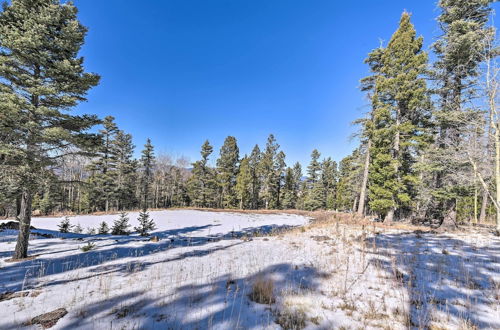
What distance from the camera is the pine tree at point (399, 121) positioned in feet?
38.6

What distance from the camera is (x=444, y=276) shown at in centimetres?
404

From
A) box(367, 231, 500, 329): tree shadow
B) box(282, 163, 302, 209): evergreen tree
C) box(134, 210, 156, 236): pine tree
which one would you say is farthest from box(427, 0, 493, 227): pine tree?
box(282, 163, 302, 209): evergreen tree

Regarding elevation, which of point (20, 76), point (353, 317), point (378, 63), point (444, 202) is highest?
point (378, 63)

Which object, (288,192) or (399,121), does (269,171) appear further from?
(399,121)

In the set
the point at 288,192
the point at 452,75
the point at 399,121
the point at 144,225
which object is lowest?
the point at 144,225

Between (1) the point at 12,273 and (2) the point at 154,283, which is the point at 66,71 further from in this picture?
(2) the point at 154,283

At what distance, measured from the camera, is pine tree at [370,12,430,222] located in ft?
38.6

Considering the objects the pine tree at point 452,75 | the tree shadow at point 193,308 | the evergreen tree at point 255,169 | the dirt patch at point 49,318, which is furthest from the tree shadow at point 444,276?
the evergreen tree at point 255,169

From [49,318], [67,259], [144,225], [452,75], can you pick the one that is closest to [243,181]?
[144,225]

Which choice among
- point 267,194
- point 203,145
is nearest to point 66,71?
point 203,145

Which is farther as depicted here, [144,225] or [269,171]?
[269,171]

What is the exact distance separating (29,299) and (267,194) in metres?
35.1

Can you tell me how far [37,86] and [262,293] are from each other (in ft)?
28.7

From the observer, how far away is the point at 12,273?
207 inches
